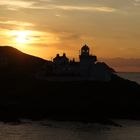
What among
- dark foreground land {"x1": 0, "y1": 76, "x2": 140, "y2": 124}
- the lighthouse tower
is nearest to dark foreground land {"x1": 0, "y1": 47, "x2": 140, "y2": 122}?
dark foreground land {"x1": 0, "y1": 76, "x2": 140, "y2": 124}

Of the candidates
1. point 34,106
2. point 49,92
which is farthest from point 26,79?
point 34,106

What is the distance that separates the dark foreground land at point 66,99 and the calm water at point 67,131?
3.89 meters

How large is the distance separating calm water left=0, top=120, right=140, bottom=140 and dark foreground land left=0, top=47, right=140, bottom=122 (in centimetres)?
389

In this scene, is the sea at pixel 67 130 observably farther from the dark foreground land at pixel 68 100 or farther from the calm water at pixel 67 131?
the dark foreground land at pixel 68 100

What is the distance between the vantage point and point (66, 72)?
110375mm

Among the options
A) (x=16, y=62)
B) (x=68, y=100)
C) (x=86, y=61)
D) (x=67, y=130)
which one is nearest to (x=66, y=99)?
(x=68, y=100)

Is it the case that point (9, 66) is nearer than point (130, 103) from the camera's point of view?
No

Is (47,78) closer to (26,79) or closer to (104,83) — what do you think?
(26,79)

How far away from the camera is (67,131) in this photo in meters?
76.1

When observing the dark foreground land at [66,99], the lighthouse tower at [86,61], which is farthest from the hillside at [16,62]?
the lighthouse tower at [86,61]

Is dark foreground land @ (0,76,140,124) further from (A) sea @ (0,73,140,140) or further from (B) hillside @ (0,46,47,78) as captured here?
(B) hillside @ (0,46,47,78)

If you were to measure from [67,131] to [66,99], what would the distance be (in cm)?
1725

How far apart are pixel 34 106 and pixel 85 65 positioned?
23660mm

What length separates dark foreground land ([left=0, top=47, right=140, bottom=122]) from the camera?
8625 cm
